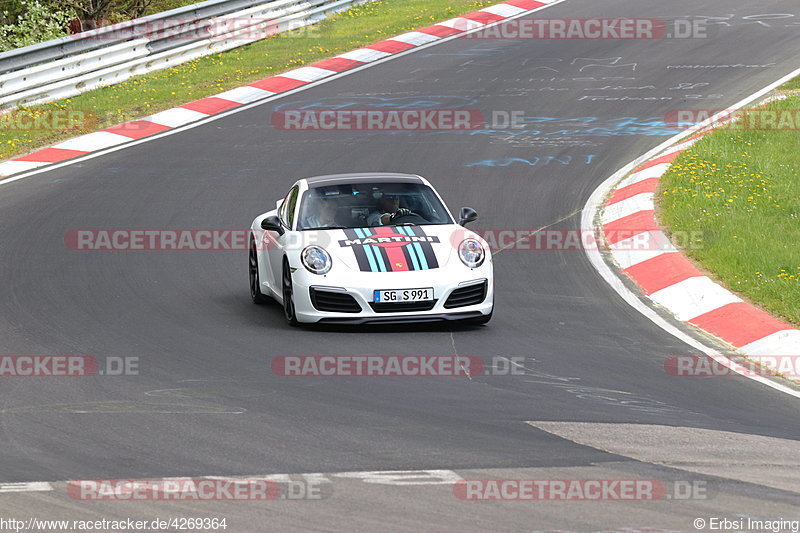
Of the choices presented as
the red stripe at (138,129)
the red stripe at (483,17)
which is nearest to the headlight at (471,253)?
the red stripe at (138,129)

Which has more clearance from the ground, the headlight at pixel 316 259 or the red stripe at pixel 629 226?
the headlight at pixel 316 259

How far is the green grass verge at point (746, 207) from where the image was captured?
1176cm

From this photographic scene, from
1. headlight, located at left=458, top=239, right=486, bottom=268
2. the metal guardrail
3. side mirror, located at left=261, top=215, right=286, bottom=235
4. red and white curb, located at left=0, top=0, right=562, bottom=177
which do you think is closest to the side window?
side mirror, located at left=261, top=215, right=286, bottom=235

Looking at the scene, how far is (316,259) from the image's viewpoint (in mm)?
10523

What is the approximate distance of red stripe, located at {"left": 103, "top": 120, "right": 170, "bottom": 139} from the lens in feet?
63.8

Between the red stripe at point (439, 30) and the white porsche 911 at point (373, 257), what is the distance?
14.6 m

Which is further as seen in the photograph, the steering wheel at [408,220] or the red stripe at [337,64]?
the red stripe at [337,64]

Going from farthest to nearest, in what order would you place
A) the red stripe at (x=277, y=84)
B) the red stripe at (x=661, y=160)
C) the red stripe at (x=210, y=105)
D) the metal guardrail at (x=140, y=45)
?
the red stripe at (x=277, y=84) < the red stripe at (x=210, y=105) < the metal guardrail at (x=140, y=45) < the red stripe at (x=661, y=160)

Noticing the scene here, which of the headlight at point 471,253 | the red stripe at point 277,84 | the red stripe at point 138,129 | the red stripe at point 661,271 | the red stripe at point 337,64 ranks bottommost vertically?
the red stripe at point 661,271

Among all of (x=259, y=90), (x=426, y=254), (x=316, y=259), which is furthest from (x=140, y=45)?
(x=426, y=254)

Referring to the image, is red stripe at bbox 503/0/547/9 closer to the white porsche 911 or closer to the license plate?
the white porsche 911

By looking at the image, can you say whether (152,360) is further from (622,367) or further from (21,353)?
(622,367)

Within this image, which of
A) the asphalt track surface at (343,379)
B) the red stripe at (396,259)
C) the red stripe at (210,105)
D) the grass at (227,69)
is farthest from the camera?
the red stripe at (210,105)

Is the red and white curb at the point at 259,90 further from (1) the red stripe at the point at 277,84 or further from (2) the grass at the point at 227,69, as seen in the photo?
(2) the grass at the point at 227,69
